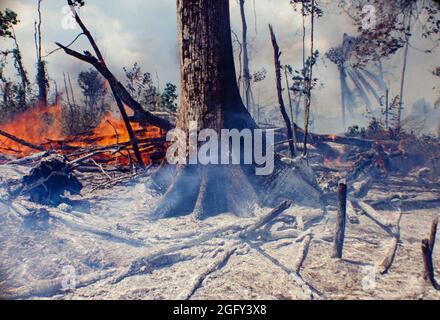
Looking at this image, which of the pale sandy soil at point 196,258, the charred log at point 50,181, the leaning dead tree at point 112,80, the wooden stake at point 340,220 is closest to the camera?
the pale sandy soil at point 196,258

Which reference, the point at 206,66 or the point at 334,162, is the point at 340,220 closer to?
the point at 206,66

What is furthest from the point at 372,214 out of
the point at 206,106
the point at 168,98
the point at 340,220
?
the point at 168,98

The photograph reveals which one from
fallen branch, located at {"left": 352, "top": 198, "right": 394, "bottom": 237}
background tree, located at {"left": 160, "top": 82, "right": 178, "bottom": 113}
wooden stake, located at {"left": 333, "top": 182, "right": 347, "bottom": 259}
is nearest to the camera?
wooden stake, located at {"left": 333, "top": 182, "right": 347, "bottom": 259}

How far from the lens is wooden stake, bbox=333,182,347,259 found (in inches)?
122

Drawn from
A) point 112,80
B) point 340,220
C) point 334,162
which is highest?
point 112,80

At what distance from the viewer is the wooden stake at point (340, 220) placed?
122 inches

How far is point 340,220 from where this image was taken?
10.5ft

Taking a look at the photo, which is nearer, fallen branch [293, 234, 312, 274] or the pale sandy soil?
the pale sandy soil

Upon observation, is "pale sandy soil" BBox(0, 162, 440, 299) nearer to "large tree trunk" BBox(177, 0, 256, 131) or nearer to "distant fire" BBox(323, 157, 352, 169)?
"large tree trunk" BBox(177, 0, 256, 131)

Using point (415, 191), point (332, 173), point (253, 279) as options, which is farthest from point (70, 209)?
point (415, 191)

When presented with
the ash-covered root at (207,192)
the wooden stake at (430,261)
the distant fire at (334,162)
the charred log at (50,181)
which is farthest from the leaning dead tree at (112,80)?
the distant fire at (334,162)

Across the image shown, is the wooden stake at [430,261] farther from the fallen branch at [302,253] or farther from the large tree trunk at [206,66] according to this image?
the large tree trunk at [206,66]

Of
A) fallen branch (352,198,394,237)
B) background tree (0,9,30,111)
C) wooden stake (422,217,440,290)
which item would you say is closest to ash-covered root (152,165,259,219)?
fallen branch (352,198,394,237)

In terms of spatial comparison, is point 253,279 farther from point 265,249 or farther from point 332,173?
point 332,173
